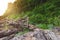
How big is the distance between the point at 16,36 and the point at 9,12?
1655mm

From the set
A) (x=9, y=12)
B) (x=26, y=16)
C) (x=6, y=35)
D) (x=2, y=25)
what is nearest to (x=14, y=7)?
(x=9, y=12)

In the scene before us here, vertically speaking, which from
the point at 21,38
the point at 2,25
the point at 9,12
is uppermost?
the point at 9,12

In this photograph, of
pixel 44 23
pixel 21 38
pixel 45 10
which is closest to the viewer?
pixel 21 38

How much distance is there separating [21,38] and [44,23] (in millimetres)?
1183

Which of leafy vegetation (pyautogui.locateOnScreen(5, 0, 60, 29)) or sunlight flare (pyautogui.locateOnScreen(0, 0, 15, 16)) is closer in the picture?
leafy vegetation (pyautogui.locateOnScreen(5, 0, 60, 29))

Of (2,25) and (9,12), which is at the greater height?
(9,12)

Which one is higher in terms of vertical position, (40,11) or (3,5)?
(3,5)

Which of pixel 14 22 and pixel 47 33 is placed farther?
pixel 14 22

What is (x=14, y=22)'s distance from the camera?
5.32m

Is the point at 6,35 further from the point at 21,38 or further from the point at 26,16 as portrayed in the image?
the point at 26,16

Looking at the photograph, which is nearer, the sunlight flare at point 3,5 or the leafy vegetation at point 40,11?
the leafy vegetation at point 40,11

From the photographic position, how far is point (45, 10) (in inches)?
245

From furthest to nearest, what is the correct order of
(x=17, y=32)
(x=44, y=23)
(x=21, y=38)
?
(x=44, y=23) → (x=17, y=32) → (x=21, y=38)

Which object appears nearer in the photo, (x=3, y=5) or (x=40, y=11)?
(x=40, y=11)
